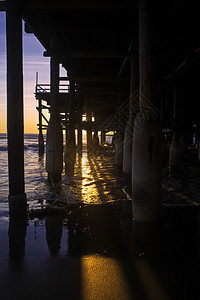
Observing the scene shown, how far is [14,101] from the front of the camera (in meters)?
4.42

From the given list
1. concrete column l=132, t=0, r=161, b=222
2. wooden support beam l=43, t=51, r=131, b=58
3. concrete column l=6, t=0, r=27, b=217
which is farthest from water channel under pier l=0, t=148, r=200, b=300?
wooden support beam l=43, t=51, r=131, b=58

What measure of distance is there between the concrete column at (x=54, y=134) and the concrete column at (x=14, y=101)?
118 inches

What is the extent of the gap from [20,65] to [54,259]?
3.83 m

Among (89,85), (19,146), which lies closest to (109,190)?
(19,146)

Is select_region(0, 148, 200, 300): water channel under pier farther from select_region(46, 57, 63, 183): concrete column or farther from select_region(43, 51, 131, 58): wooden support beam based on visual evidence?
select_region(43, 51, 131, 58): wooden support beam

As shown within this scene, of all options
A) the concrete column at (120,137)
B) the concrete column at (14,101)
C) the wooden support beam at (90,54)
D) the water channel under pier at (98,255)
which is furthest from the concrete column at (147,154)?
the concrete column at (120,137)

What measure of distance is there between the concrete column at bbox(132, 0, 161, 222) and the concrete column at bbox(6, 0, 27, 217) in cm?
245

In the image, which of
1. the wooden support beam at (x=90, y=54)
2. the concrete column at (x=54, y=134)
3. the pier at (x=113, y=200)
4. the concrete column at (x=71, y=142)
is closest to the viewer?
the pier at (x=113, y=200)

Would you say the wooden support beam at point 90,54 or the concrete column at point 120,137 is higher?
the wooden support beam at point 90,54

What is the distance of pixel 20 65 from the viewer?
14.7 ft

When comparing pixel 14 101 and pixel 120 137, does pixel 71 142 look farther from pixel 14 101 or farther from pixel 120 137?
pixel 14 101

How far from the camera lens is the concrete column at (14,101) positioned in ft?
14.4

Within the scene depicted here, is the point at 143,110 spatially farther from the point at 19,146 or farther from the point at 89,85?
the point at 89,85

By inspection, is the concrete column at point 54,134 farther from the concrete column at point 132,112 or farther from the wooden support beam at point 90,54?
the concrete column at point 132,112
